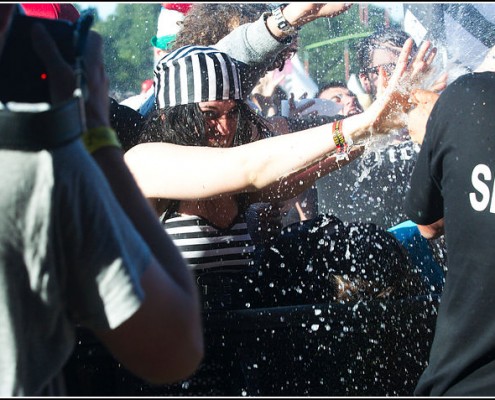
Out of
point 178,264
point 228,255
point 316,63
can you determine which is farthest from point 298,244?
point 316,63

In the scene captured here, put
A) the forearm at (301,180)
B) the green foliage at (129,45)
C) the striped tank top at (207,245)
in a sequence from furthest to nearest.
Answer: the green foliage at (129,45), the forearm at (301,180), the striped tank top at (207,245)

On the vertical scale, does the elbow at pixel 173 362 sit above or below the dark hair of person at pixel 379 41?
above

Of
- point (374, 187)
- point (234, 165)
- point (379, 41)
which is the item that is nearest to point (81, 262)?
point (234, 165)

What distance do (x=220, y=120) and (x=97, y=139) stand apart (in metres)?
1.67

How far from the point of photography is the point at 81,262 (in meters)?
0.98

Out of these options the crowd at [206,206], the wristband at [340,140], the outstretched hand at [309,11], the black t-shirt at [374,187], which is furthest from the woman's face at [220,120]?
the black t-shirt at [374,187]

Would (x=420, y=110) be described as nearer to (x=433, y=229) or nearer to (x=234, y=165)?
(x=433, y=229)

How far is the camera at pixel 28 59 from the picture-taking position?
1013 mm

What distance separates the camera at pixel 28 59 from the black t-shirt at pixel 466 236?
1186mm

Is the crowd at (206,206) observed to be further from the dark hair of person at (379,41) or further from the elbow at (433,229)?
the dark hair of person at (379,41)

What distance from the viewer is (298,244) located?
8.68 ft

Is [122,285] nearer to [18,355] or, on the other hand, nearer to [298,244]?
[18,355]

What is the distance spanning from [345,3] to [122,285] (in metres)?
2.29

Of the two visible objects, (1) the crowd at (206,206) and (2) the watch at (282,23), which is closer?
(1) the crowd at (206,206)
